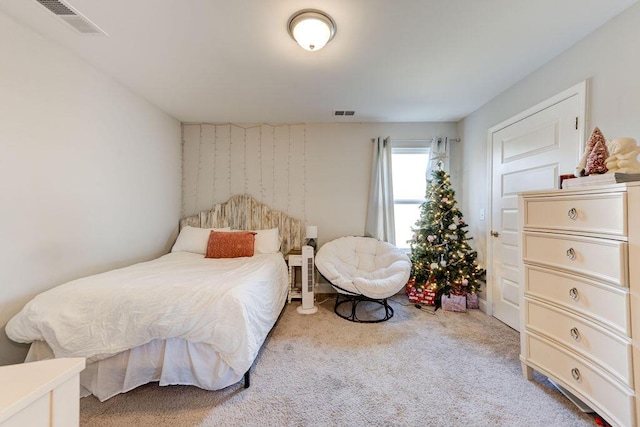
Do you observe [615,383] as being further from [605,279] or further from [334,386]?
[334,386]

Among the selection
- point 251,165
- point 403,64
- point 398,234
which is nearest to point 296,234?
point 251,165

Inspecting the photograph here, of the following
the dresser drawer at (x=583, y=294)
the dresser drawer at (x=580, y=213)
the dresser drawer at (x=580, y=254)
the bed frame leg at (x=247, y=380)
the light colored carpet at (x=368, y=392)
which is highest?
the dresser drawer at (x=580, y=213)

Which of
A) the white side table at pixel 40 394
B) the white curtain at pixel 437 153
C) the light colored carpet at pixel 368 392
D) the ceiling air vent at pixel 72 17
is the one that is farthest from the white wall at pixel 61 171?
the white curtain at pixel 437 153

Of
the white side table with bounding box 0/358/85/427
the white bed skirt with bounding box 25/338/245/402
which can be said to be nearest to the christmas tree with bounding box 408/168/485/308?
the white bed skirt with bounding box 25/338/245/402

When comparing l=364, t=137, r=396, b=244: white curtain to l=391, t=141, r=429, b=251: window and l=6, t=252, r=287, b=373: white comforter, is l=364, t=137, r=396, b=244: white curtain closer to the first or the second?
l=391, t=141, r=429, b=251: window

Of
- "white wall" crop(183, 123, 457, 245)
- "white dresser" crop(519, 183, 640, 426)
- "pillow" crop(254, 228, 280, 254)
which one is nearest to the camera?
"white dresser" crop(519, 183, 640, 426)

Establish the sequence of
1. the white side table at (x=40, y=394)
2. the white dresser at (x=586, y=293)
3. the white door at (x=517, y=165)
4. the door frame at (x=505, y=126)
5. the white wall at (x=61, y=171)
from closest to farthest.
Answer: the white side table at (x=40, y=394) → the white dresser at (x=586, y=293) → the white wall at (x=61, y=171) → the door frame at (x=505, y=126) → the white door at (x=517, y=165)

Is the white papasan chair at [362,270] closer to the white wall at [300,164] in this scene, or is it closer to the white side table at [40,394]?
the white wall at [300,164]

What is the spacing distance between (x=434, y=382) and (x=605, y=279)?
3.89 feet

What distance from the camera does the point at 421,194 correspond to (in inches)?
154

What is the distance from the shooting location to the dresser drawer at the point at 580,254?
49.7 inches

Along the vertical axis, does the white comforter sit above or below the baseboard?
above

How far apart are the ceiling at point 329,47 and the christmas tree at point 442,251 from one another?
1176mm

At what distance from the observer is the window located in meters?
3.90
